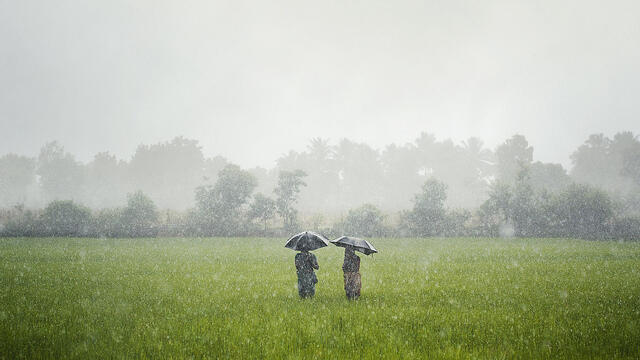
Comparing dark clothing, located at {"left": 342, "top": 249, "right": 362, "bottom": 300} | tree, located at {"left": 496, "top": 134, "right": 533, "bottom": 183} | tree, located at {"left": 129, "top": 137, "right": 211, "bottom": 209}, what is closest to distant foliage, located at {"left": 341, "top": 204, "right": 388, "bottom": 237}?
dark clothing, located at {"left": 342, "top": 249, "right": 362, "bottom": 300}

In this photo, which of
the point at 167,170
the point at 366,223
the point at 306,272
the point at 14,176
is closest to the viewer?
the point at 306,272

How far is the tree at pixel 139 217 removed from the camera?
4375cm

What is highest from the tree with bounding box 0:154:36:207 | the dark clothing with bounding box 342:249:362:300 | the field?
the tree with bounding box 0:154:36:207

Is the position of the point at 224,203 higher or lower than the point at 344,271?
higher

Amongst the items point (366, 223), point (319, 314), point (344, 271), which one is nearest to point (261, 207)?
point (366, 223)

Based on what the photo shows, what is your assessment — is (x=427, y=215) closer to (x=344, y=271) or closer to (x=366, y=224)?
(x=366, y=224)

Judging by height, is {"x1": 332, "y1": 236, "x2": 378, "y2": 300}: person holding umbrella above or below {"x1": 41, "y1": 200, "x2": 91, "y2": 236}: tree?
below

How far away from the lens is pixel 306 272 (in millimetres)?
11242

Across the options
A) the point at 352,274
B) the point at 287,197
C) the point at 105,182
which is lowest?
the point at 352,274

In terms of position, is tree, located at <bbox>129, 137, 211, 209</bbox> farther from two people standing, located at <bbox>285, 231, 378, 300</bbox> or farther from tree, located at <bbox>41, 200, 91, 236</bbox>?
two people standing, located at <bbox>285, 231, 378, 300</bbox>

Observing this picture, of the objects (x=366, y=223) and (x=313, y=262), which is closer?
(x=313, y=262)

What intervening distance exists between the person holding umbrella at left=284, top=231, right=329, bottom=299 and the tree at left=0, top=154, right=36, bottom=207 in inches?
5550

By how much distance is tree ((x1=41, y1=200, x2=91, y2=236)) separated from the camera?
41000 mm

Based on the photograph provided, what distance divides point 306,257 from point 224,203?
41.5 m
